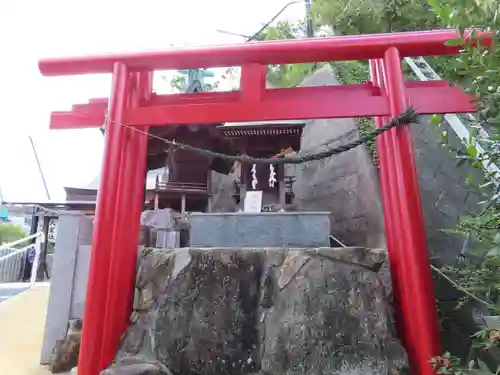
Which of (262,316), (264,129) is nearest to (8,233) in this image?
(264,129)

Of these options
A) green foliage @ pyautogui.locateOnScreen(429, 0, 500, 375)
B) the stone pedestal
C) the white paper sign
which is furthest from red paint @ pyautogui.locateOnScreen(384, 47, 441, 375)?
the white paper sign

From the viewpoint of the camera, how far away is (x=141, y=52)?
3811mm

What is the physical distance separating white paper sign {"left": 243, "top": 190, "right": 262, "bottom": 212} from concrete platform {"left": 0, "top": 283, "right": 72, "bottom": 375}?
11.4ft

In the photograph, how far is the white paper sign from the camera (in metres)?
5.91

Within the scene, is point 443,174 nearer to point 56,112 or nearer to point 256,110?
point 256,110

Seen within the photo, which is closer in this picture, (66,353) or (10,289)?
(66,353)

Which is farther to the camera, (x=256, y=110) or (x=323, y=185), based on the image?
(x=323, y=185)

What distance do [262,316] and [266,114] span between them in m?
2.01

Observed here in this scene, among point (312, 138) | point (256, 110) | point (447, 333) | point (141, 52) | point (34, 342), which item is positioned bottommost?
point (34, 342)

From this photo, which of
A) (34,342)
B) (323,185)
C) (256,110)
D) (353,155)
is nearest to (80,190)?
(34,342)

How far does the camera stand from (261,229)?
496 cm

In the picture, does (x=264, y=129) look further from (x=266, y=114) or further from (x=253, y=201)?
(x=266, y=114)

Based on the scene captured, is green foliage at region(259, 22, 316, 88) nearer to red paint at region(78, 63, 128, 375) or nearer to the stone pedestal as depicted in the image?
the stone pedestal

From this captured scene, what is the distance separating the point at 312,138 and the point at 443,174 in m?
3.79
